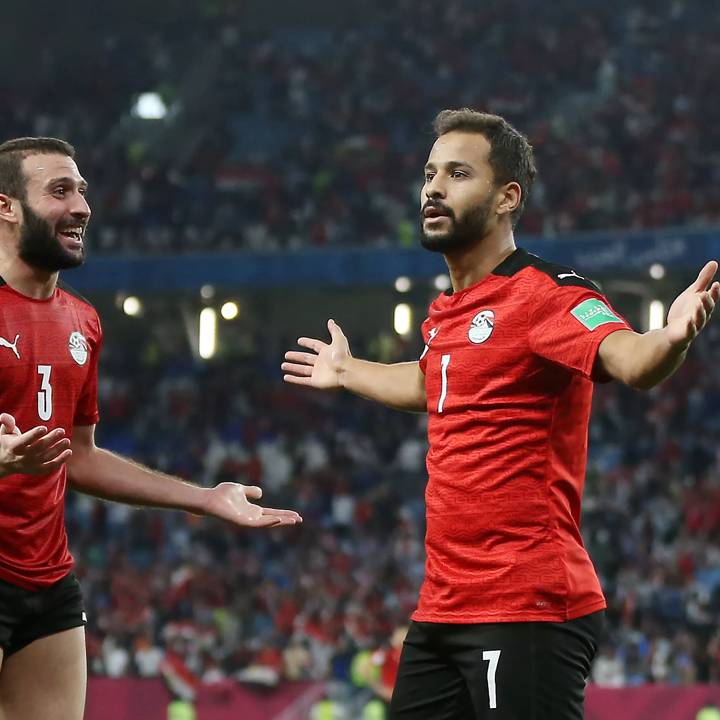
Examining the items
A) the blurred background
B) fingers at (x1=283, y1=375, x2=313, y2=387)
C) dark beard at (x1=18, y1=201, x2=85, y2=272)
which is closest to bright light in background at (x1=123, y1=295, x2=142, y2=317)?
the blurred background

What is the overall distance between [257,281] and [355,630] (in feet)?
26.8

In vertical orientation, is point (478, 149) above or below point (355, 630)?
above

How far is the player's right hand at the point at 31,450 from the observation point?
4.36 meters

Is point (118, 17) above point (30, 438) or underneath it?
above

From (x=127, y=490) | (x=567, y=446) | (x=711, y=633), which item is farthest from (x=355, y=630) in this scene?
(x=567, y=446)

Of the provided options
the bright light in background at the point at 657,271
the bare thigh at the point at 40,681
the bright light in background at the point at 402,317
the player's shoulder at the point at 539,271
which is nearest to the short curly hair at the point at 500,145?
the player's shoulder at the point at 539,271

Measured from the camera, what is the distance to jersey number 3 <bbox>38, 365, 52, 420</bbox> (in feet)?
16.8

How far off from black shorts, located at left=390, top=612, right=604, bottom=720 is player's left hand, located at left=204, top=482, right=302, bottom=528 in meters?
0.69

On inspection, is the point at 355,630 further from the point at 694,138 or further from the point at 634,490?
the point at 694,138

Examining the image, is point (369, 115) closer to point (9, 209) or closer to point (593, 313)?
point (9, 209)

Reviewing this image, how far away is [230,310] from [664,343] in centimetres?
2021

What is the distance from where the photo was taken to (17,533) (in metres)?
5.02

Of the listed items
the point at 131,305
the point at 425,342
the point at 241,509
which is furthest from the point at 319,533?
the point at 425,342

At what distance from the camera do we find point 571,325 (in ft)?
14.4
